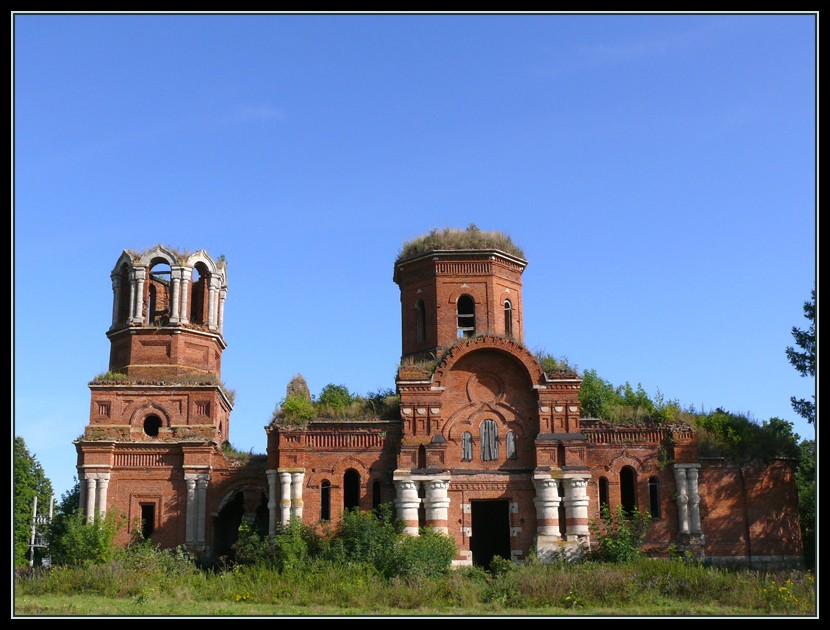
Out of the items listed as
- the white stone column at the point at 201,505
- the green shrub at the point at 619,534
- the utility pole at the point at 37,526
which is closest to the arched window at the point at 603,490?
the green shrub at the point at 619,534

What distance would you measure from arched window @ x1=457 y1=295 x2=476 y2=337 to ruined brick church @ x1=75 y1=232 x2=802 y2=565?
6cm

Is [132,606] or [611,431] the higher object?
[611,431]

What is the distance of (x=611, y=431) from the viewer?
30.9 metres

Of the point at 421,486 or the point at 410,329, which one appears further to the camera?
the point at 410,329

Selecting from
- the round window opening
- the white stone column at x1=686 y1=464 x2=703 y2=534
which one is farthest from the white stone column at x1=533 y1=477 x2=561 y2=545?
the round window opening

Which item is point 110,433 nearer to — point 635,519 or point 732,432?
point 635,519

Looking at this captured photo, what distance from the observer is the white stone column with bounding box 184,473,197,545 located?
3139 cm

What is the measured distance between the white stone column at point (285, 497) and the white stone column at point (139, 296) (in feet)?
26.0

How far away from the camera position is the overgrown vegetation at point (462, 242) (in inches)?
1357

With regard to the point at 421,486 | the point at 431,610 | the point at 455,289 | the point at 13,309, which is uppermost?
the point at 455,289

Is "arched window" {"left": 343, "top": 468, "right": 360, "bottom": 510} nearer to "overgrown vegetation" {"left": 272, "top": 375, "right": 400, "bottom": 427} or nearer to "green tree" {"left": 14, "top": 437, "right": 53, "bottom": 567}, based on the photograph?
"overgrown vegetation" {"left": 272, "top": 375, "right": 400, "bottom": 427}

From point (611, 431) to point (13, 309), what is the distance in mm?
20461
